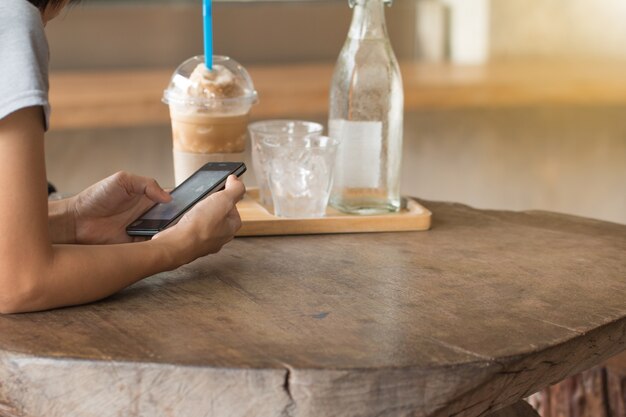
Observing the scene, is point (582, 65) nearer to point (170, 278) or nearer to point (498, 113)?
point (498, 113)

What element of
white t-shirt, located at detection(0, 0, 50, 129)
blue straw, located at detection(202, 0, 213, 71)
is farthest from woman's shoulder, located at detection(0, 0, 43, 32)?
blue straw, located at detection(202, 0, 213, 71)

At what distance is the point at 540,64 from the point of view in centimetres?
421

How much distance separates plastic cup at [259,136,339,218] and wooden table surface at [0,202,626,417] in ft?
0.46

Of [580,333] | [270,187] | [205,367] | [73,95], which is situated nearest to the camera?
[205,367]

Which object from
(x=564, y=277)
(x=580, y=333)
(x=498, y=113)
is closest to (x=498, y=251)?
(x=564, y=277)

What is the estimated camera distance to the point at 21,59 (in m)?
0.97

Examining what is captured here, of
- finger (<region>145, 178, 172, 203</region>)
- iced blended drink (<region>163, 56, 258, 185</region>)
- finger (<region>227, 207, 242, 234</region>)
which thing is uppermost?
iced blended drink (<region>163, 56, 258, 185</region>)

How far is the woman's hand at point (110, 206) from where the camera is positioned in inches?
48.8

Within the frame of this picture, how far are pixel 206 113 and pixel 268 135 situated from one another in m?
0.09

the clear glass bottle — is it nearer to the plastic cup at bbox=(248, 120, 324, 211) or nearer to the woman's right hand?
the plastic cup at bbox=(248, 120, 324, 211)

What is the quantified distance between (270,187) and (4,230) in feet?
1.67

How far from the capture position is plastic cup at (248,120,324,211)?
1434 mm

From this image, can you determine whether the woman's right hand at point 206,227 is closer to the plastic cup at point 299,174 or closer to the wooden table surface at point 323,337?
the wooden table surface at point 323,337

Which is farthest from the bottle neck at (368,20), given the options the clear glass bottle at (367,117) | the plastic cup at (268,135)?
the plastic cup at (268,135)
